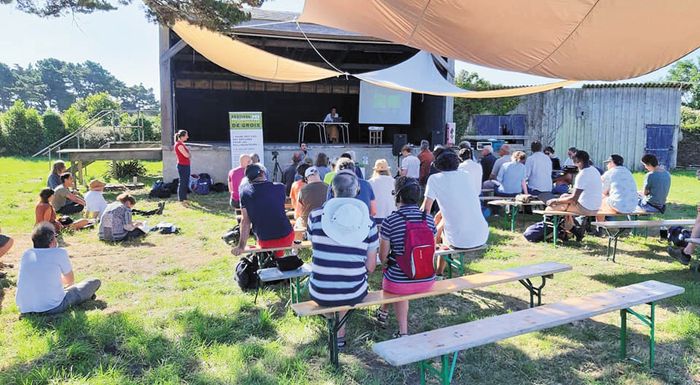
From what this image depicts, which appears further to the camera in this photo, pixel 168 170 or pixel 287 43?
pixel 287 43

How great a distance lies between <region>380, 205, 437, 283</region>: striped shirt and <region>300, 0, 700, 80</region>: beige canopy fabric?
5.39 ft

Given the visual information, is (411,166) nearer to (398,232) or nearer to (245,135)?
(245,135)

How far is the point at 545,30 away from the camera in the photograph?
3.55m

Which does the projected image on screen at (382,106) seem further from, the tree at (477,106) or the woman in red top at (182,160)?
the woman in red top at (182,160)

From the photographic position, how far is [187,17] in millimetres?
4582

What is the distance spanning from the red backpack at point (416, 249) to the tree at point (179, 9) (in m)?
2.74

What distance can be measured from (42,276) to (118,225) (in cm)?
257

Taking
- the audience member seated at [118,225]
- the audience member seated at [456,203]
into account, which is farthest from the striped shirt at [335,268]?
the audience member seated at [118,225]

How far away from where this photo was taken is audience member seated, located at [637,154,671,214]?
544 cm

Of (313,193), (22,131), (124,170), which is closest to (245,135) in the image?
(124,170)

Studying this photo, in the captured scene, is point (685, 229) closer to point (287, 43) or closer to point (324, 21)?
point (324, 21)

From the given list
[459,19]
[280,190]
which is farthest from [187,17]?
[459,19]

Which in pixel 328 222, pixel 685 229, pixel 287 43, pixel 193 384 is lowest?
pixel 193 384

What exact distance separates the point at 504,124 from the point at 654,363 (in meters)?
14.7
